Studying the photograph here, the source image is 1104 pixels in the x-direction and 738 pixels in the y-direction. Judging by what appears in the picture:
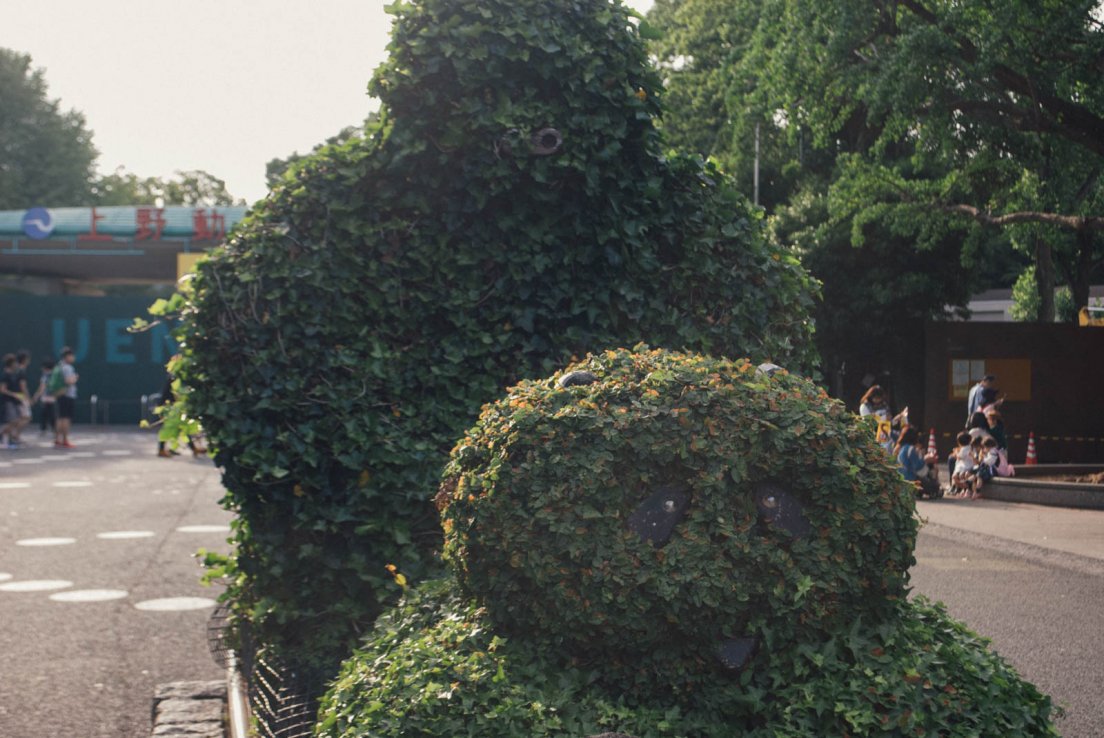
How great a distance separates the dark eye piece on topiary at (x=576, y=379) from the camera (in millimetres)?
3586

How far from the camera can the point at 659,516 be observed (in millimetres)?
3334

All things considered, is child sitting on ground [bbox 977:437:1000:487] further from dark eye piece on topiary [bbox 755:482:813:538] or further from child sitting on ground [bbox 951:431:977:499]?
dark eye piece on topiary [bbox 755:482:813:538]

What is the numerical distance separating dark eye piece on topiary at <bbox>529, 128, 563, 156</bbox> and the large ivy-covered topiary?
1.87 m

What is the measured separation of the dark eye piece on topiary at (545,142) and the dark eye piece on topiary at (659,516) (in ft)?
7.09

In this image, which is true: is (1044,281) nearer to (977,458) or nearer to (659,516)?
(977,458)

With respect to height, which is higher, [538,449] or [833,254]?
[833,254]

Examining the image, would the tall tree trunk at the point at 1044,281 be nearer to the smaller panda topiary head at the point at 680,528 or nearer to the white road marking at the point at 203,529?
the white road marking at the point at 203,529

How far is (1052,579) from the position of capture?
33.8 feet

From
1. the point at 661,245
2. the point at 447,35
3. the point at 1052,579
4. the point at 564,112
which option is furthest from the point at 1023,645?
the point at 447,35

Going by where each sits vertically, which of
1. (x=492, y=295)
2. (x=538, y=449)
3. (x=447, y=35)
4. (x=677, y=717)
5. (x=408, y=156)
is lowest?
(x=677, y=717)

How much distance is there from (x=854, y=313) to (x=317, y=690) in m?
24.7

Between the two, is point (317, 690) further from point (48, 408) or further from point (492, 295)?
point (48, 408)

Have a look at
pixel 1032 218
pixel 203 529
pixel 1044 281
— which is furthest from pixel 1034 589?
pixel 1044 281

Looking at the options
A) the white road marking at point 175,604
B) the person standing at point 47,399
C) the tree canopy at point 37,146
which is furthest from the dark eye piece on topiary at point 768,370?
the tree canopy at point 37,146
